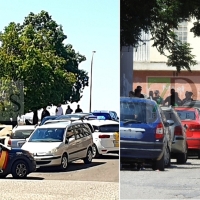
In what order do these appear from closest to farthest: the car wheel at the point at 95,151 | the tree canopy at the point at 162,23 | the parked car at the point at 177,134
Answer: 1. the tree canopy at the point at 162,23
2. the parked car at the point at 177,134
3. the car wheel at the point at 95,151

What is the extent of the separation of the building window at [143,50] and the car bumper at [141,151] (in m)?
0.96

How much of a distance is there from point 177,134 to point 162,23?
127 cm

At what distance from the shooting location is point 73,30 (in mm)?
8258

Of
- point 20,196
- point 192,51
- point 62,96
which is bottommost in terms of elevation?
point 20,196

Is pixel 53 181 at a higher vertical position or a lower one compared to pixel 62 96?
lower

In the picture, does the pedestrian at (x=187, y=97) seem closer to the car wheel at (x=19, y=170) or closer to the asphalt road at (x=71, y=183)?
the asphalt road at (x=71, y=183)

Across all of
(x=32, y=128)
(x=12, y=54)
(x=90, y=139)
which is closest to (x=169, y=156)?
(x=90, y=139)

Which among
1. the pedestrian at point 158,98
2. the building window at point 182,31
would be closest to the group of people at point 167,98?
the pedestrian at point 158,98

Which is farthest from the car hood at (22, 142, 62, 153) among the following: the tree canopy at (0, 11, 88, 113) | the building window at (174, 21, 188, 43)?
the building window at (174, 21, 188, 43)

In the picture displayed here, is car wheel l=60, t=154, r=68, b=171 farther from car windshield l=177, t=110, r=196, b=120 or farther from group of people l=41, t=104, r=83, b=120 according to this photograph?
car windshield l=177, t=110, r=196, b=120

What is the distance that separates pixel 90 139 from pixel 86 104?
0.41 metres

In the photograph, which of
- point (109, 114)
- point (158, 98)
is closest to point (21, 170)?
point (109, 114)

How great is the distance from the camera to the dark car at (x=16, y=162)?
8148 millimetres

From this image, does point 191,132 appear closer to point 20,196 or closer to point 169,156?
point 169,156
